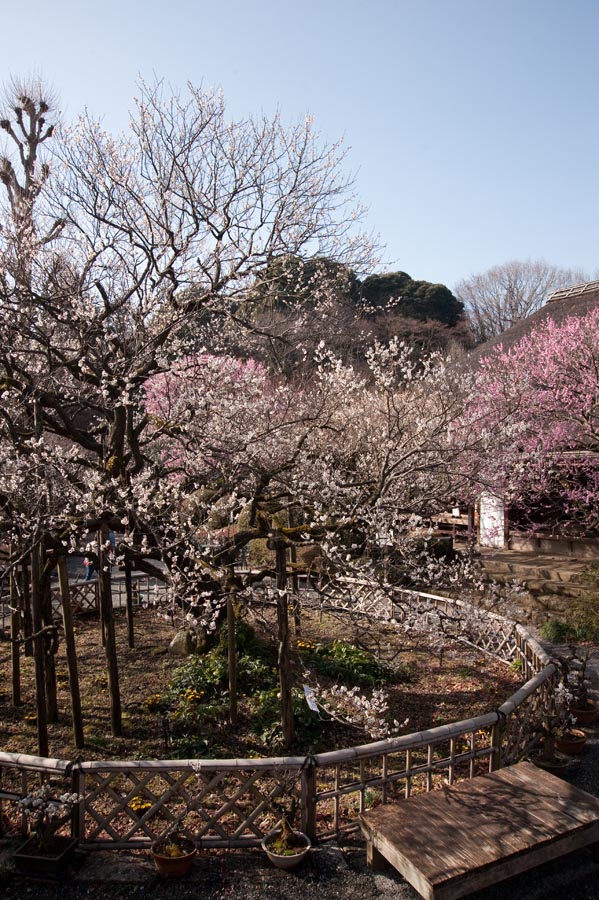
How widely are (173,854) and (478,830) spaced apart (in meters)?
2.37

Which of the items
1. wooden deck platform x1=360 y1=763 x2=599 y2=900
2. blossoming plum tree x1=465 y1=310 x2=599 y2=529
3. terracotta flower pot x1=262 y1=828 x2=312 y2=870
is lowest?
terracotta flower pot x1=262 y1=828 x2=312 y2=870

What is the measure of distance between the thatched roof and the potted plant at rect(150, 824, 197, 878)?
55.2 feet

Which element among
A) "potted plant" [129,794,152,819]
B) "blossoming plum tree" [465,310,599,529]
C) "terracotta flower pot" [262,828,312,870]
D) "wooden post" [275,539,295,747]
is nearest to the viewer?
"terracotta flower pot" [262,828,312,870]

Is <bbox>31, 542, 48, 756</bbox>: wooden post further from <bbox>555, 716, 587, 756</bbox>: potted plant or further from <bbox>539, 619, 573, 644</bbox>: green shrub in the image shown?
<bbox>539, 619, 573, 644</bbox>: green shrub

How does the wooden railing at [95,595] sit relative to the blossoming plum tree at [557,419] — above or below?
below

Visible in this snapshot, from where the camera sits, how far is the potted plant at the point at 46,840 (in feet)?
15.7

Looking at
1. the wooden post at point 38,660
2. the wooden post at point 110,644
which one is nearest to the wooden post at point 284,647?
the wooden post at point 110,644

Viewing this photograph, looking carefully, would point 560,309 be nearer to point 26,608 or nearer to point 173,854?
point 26,608

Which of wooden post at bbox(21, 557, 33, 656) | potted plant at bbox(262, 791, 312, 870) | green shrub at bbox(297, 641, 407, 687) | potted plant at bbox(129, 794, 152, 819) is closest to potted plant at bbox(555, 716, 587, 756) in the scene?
green shrub at bbox(297, 641, 407, 687)

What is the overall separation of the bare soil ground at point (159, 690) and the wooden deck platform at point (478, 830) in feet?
6.11

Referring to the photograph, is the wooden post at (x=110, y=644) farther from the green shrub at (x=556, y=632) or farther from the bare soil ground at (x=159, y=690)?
the green shrub at (x=556, y=632)

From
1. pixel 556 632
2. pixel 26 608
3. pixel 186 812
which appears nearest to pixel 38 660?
pixel 186 812

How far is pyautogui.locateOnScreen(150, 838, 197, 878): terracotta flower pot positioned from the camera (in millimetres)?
4766

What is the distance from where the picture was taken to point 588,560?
574 inches
